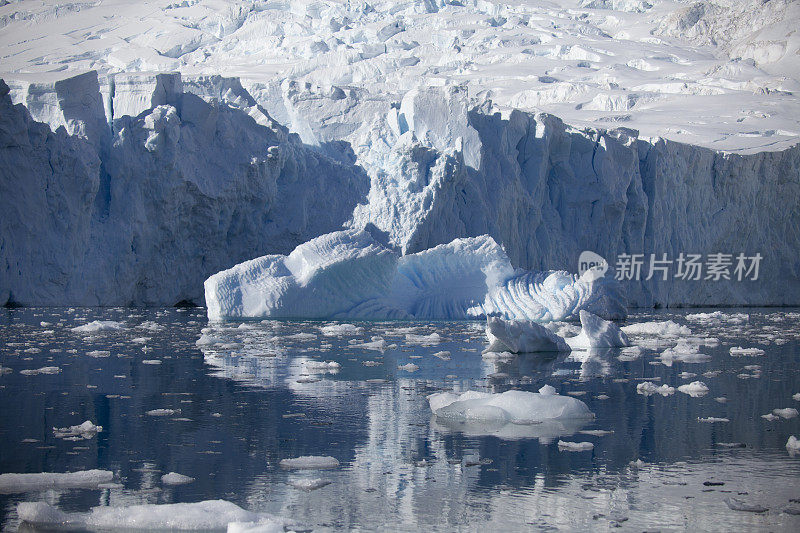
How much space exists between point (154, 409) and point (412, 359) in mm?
2546

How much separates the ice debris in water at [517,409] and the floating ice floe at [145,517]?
1.58 m

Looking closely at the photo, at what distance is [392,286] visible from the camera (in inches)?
438

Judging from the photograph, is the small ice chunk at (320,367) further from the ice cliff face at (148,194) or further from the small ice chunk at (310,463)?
the ice cliff face at (148,194)

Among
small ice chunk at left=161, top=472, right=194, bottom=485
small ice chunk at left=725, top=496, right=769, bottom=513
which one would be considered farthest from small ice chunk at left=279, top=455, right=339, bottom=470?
small ice chunk at left=725, top=496, right=769, bottom=513

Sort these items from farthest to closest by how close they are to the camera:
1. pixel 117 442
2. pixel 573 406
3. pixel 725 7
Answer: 1. pixel 725 7
2. pixel 573 406
3. pixel 117 442

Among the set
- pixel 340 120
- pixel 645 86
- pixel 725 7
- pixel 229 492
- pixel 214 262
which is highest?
pixel 725 7

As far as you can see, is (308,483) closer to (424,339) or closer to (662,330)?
(424,339)

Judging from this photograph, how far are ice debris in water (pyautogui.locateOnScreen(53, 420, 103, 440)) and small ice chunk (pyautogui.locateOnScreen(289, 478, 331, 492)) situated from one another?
1.04m

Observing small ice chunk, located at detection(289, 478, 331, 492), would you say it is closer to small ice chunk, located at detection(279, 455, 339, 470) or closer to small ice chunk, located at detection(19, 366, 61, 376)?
small ice chunk, located at detection(279, 455, 339, 470)

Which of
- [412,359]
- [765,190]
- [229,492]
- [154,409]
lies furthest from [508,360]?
[765,190]

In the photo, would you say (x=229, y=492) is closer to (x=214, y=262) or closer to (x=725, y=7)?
(x=214, y=262)

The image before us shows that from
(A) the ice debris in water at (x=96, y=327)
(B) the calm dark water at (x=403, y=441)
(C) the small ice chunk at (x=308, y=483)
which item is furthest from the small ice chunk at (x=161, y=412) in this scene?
(A) the ice debris in water at (x=96, y=327)

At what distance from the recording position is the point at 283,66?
3494cm

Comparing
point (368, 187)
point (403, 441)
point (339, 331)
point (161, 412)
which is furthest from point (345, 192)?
point (403, 441)
